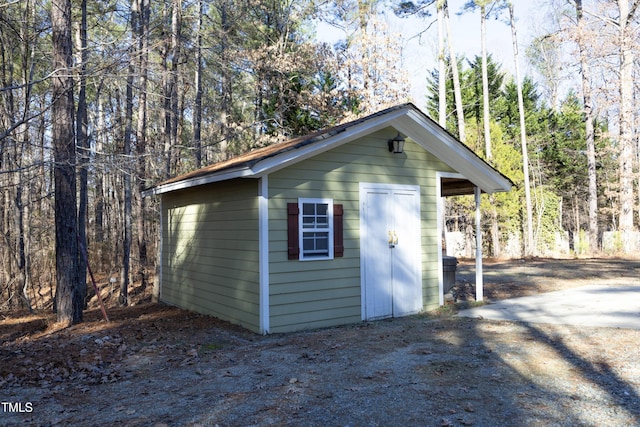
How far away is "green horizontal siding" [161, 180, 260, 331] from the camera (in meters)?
7.47

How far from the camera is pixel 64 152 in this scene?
7.73 m

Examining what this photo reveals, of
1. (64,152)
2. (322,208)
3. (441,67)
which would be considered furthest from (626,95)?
(64,152)

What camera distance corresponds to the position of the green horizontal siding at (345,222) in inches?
286

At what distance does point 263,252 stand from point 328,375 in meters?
2.52

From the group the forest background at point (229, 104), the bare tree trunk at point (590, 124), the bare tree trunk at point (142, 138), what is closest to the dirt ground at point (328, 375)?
the forest background at point (229, 104)

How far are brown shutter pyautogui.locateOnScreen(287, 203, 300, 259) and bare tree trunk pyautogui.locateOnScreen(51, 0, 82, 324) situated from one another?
11.6 feet

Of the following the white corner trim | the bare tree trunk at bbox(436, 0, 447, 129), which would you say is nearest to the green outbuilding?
the white corner trim

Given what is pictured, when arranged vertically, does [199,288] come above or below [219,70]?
below

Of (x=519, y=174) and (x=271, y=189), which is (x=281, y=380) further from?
(x=519, y=174)

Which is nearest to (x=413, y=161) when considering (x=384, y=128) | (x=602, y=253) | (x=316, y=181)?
(x=384, y=128)

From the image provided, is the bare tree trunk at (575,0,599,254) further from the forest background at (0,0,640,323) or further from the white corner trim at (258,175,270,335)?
the white corner trim at (258,175,270,335)

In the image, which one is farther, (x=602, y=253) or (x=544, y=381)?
(x=602, y=253)

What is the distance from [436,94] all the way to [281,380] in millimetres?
24676

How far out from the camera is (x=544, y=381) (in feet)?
15.1
